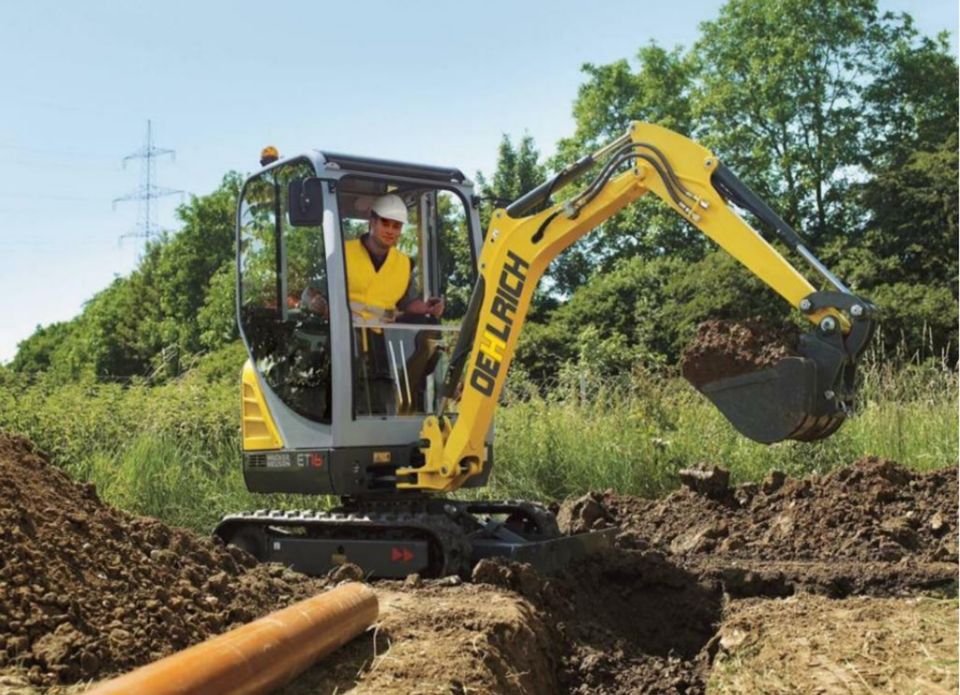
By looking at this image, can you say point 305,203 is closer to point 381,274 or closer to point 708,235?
point 381,274

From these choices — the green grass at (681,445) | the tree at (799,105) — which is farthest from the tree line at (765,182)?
the green grass at (681,445)

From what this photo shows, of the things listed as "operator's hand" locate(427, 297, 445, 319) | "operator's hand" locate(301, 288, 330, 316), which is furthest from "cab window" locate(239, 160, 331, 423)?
"operator's hand" locate(427, 297, 445, 319)

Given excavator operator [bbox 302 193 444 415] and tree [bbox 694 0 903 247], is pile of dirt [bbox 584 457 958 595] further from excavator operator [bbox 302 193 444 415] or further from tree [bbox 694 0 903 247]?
tree [bbox 694 0 903 247]

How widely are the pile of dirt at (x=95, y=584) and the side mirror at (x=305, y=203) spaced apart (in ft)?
7.00

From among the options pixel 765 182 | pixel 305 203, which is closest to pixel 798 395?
pixel 305 203

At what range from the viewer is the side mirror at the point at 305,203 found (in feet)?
22.5

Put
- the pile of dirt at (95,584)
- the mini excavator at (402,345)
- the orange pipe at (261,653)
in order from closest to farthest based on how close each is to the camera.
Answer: the orange pipe at (261,653), the pile of dirt at (95,584), the mini excavator at (402,345)

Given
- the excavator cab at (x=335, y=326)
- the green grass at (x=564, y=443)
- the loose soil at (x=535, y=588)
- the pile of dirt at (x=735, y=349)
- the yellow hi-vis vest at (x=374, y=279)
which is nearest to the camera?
the loose soil at (x=535, y=588)

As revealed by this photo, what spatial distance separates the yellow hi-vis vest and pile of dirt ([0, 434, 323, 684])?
6.58 ft

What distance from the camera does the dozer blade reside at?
5629 millimetres

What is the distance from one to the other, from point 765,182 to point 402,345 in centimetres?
2496

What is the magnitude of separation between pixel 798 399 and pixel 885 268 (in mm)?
19742

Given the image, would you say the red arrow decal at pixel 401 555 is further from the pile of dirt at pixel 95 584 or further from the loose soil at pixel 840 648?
the loose soil at pixel 840 648

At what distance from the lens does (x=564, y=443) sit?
1074cm
